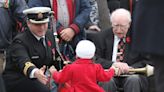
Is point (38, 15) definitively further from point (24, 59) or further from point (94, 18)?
point (94, 18)

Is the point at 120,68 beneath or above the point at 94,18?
beneath

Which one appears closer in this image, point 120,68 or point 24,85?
point 24,85

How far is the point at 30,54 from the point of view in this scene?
18.4ft

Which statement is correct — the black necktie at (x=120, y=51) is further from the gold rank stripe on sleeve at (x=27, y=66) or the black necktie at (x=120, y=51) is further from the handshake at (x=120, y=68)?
the gold rank stripe on sleeve at (x=27, y=66)

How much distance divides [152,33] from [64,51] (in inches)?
147

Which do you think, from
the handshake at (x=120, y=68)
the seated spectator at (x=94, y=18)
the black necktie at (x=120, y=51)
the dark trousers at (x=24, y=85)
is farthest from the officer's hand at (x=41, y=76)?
the seated spectator at (x=94, y=18)

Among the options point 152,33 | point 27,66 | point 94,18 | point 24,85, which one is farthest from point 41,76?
point 152,33

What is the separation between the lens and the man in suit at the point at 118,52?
6.03 m

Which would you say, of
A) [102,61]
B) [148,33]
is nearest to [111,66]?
[102,61]

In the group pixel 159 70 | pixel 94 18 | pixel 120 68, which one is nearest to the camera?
pixel 159 70

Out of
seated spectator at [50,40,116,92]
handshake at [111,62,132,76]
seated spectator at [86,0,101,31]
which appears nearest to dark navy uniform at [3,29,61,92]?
seated spectator at [50,40,116,92]

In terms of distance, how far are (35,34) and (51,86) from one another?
600mm

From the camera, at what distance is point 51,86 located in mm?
5809

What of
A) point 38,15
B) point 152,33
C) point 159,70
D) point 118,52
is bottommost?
point 118,52
